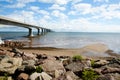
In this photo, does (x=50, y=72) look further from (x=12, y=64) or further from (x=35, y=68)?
(x=12, y=64)

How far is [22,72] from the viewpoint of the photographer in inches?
464

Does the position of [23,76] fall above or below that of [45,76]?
below

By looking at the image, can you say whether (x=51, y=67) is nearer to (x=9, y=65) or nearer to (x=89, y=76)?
(x=89, y=76)

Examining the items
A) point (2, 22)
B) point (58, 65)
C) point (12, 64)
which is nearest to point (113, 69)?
point (58, 65)

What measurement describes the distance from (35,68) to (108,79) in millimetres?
4214

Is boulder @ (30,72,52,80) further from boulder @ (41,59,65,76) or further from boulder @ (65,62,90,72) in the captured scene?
boulder @ (65,62,90,72)

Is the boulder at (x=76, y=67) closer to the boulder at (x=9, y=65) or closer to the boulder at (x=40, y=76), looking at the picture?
the boulder at (x=40, y=76)

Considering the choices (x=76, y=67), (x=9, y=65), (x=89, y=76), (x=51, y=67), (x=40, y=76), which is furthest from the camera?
(x=76, y=67)

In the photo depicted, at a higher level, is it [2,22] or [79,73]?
[2,22]

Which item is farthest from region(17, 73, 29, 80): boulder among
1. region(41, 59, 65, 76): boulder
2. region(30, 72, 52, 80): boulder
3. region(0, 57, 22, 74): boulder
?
region(41, 59, 65, 76): boulder

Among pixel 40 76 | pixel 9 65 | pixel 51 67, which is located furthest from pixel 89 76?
pixel 9 65

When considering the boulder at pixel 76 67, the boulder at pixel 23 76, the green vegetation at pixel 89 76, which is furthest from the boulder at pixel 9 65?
the green vegetation at pixel 89 76

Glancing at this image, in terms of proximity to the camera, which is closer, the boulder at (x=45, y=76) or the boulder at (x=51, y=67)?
the boulder at (x=45, y=76)

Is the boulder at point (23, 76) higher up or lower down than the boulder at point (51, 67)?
lower down
